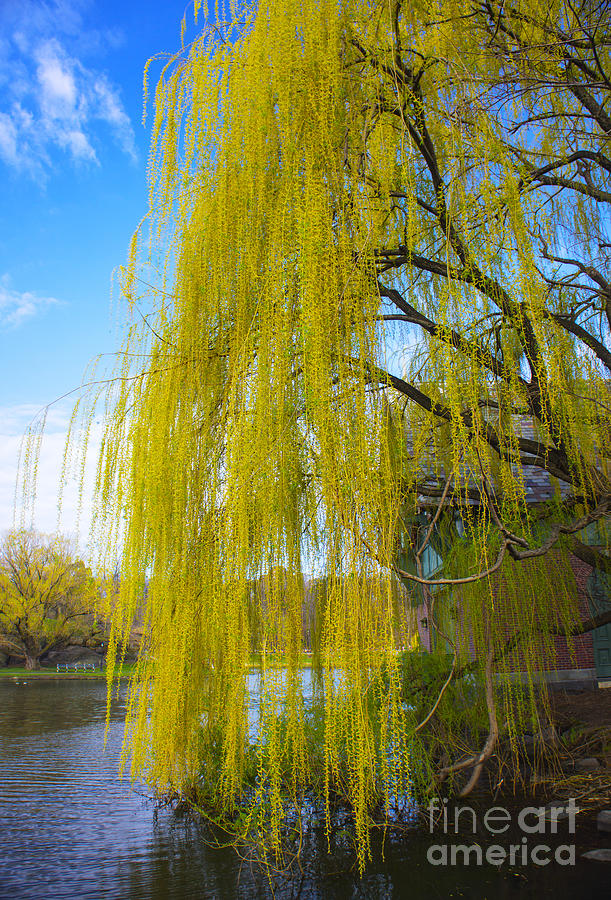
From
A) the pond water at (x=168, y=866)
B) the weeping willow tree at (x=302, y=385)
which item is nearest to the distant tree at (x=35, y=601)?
the pond water at (x=168, y=866)

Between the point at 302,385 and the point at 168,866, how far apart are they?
3.30m

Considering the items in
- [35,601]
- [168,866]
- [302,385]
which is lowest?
[168,866]

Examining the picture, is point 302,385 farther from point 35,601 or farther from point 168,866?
point 35,601

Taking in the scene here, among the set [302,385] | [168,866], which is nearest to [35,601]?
[168,866]

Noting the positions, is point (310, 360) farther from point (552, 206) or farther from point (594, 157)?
point (552, 206)

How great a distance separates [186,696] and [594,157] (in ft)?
14.7

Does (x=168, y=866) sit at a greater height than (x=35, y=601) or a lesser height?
lesser

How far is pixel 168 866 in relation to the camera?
3760 millimetres

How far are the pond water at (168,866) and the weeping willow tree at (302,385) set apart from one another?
477 millimetres

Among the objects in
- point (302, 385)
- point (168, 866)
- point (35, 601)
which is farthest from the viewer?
point (35, 601)

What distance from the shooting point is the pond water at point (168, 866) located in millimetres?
3396

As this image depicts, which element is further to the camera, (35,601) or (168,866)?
(35,601)

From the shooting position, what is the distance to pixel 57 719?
10.7 metres

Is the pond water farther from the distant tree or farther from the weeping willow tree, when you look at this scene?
the distant tree
